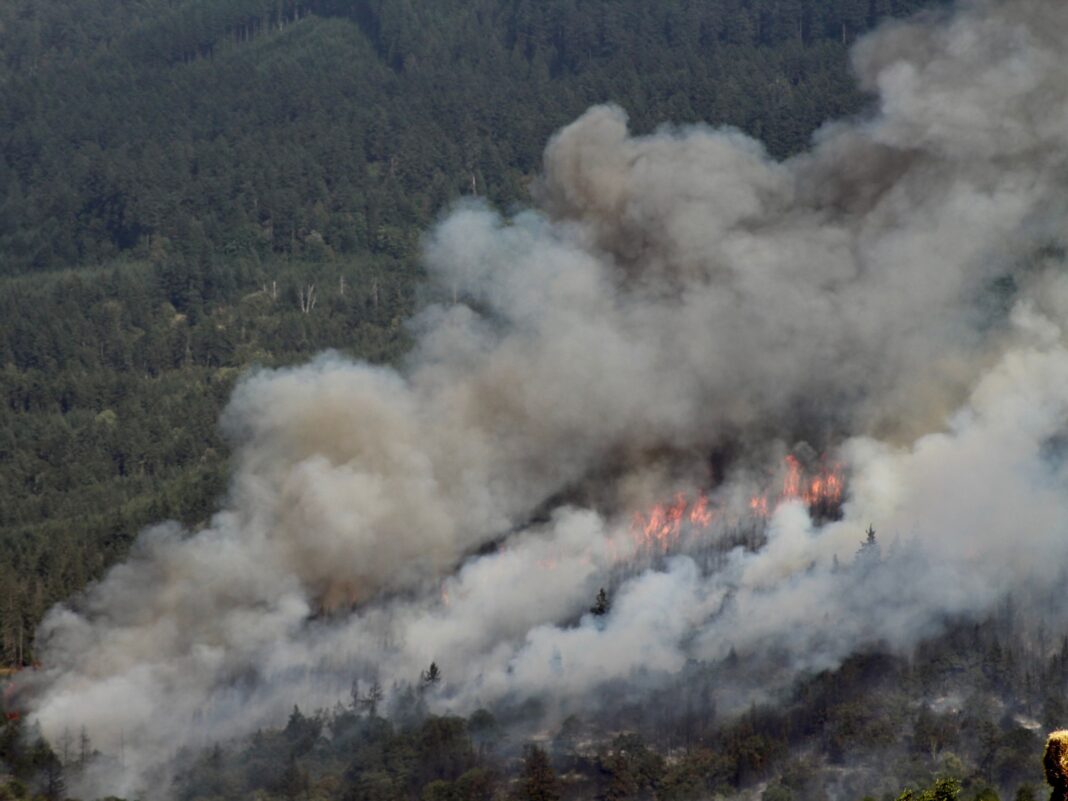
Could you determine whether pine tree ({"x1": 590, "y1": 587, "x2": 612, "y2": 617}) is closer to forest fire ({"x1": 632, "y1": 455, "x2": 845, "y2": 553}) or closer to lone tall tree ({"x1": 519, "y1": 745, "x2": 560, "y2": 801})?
forest fire ({"x1": 632, "y1": 455, "x2": 845, "y2": 553})

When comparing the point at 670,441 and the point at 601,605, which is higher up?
the point at 670,441

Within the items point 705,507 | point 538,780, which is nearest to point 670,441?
point 705,507

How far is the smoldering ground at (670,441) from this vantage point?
94.9 m

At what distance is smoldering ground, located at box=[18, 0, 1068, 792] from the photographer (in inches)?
3735

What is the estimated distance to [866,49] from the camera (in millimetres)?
114562

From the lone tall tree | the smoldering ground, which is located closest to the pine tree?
the smoldering ground

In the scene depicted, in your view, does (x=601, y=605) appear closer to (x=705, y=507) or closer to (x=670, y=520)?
(x=670, y=520)

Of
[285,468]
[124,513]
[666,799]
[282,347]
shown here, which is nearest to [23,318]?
[282,347]

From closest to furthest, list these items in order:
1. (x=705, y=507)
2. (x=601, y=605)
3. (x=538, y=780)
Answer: (x=538, y=780) → (x=601, y=605) → (x=705, y=507)

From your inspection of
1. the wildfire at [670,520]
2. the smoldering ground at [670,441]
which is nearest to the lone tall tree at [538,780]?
the smoldering ground at [670,441]

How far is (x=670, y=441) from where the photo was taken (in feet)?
339

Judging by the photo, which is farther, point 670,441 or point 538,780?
point 670,441

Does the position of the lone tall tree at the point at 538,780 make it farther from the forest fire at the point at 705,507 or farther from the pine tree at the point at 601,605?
the forest fire at the point at 705,507

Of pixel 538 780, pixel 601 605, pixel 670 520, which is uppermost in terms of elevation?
pixel 670 520
